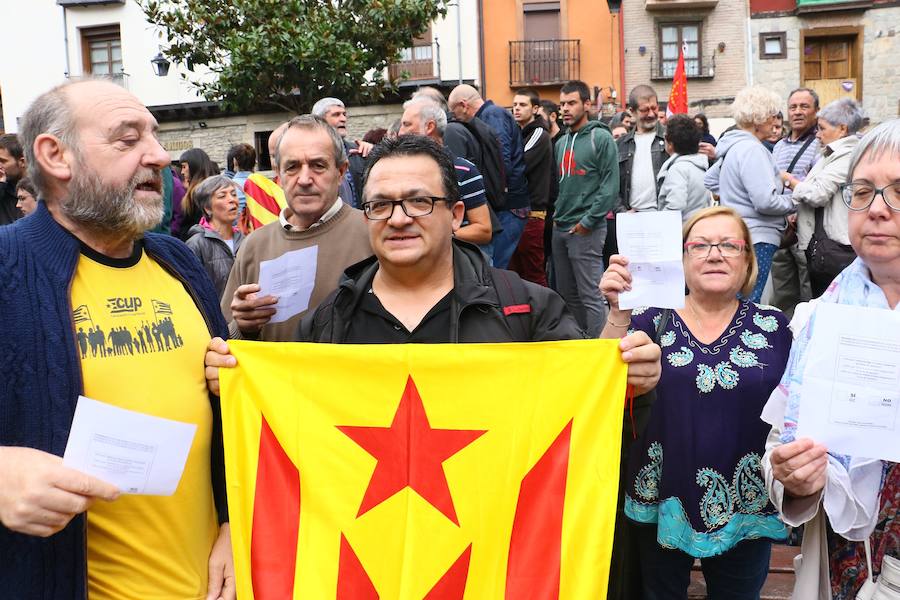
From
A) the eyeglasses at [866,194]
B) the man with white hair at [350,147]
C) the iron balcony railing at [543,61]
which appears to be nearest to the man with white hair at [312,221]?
the eyeglasses at [866,194]

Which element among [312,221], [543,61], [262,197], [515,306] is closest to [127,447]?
[515,306]

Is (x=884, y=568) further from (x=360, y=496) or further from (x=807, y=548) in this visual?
(x=360, y=496)

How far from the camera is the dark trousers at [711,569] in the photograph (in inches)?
113

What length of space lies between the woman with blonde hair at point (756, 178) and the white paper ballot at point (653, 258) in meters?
3.28

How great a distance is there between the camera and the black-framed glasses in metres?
2.43

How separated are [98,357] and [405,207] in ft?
3.20

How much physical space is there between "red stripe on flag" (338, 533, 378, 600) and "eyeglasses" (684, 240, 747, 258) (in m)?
1.73

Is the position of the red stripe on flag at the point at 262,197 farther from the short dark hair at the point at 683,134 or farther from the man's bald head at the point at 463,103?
the short dark hair at the point at 683,134

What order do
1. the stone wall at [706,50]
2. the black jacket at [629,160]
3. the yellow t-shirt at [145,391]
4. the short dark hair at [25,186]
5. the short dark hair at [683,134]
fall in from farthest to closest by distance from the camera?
the stone wall at [706,50] < the black jacket at [629,160] < the short dark hair at [683,134] < the short dark hair at [25,186] < the yellow t-shirt at [145,391]

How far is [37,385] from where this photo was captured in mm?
1857

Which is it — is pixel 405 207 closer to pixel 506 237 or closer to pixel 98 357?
pixel 98 357

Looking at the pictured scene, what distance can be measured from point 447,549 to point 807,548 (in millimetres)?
1026

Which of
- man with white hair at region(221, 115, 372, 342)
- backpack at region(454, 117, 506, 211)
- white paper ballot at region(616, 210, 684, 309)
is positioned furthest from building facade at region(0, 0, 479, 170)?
white paper ballot at region(616, 210, 684, 309)

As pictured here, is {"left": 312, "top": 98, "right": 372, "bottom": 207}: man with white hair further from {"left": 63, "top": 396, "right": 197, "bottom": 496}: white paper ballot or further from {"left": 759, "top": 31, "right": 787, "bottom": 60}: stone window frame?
{"left": 759, "top": 31, "right": 787, "bottom": 60}: stone window frame
